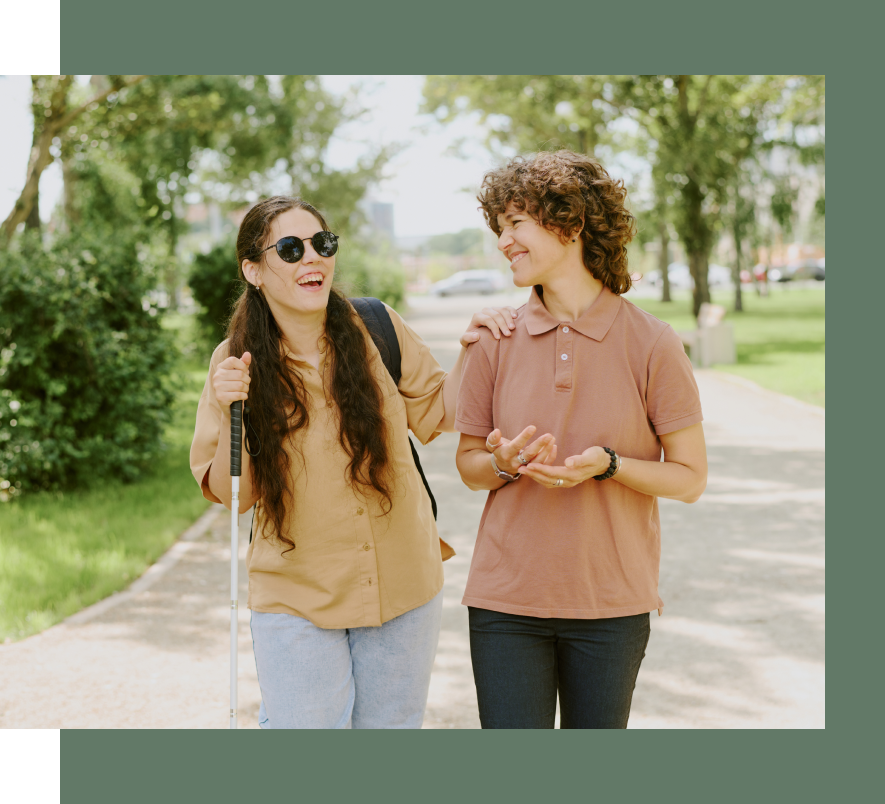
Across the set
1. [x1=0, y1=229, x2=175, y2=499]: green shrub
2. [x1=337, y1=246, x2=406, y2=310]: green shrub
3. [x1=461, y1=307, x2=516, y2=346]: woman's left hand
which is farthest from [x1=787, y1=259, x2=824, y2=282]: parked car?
[x1=461, y1=307, x2=516, y2=346]: woman's left hand

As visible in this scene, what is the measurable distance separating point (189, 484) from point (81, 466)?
3.23ft

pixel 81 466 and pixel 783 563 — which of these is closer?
pixel 783 563

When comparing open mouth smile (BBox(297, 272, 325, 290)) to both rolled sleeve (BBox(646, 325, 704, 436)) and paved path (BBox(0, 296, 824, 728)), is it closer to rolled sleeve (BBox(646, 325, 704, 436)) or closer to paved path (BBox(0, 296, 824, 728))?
rolled sleeve (BBox(646, 325, 704, 436))

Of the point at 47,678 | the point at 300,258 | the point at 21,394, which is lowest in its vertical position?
the point at 47,678

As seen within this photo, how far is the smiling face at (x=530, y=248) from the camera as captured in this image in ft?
7.71

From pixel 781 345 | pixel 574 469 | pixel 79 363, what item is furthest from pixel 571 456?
pixel 781 345

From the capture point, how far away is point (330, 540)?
262 cm

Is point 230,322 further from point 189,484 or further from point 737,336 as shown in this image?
point 737,336

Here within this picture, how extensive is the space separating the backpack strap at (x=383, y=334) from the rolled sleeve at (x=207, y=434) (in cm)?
46

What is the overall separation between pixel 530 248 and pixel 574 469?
577 mm

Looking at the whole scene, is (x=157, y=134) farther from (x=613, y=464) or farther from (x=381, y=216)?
(x=381, y=216)

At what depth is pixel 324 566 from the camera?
8.53 feet

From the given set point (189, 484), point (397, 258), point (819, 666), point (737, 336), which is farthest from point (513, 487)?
point (397, 258)

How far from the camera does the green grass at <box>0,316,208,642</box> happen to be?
19.5 feet
